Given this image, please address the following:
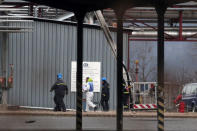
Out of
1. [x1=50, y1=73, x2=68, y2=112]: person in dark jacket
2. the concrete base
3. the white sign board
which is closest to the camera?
[x1=50, y1=73, x2=68, y2=112]: person in dark jacket

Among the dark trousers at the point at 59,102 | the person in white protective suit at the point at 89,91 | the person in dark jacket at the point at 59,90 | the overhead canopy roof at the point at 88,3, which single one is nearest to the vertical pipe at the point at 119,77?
the overhead canopy roof at the point at 88,3

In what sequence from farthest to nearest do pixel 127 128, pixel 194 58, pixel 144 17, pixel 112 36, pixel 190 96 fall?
pixel 194 58 < pixel 144 17 < pixel 190 96 < pixel 112 36 < pixel 127 128

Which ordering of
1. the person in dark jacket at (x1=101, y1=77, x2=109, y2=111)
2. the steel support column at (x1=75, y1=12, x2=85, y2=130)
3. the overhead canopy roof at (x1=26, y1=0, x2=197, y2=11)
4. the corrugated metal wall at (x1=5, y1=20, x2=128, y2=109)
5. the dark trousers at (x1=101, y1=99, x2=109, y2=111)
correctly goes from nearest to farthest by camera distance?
the steel support column at (x1=75, y1=12, x2=85, y2=130)
the overhead canopy roof at (x1=26, y1=0, x2=197, y2=11)
the person in dark jacket at (x1=101, y1=77, x2=109, y2=111)
the dark trousers at (x1=101, y1=99, x2=109, y2=111)
the corrugated metal wall at (x1=5, y1=20, x2=128, y2=109)

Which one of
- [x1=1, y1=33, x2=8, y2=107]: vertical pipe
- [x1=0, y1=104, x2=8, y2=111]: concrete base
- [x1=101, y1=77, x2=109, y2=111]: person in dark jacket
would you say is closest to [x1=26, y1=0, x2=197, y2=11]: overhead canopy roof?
[x1=101, y1=77, x2=109, y2=111]: person in dark jacket

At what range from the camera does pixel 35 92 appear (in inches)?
990

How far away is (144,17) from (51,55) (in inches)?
440

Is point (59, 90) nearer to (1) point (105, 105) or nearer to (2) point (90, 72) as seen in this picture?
(1) point (105, 105)

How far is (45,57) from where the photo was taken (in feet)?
83.6

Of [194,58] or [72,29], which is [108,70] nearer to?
[72,29]

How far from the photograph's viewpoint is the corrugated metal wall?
2522 cm

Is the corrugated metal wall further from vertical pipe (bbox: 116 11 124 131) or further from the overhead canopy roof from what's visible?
vertical pipe (bbox: 116 11 124 131)

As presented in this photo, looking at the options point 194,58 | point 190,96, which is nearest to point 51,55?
point 190,96

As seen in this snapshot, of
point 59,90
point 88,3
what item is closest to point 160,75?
point 88,3

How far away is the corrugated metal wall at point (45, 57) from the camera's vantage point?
25219mm
